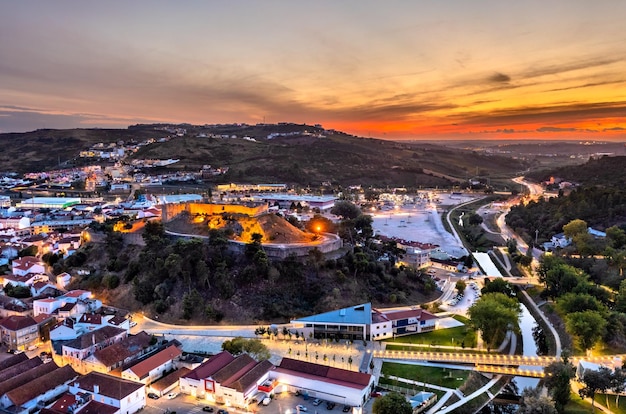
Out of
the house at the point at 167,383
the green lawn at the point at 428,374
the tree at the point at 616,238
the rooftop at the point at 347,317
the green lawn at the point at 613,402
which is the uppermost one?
the tree at the point at 616,238

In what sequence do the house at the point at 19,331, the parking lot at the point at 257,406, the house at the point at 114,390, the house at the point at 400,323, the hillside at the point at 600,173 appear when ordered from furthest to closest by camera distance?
1. the hillside at the point at 600,173
2. the house at the point at 400,323
3. the house at the point at 19,331
4. the parking lot at the point at 257,406
5. the house at the point at 114,390

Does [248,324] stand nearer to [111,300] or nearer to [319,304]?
[319,304]

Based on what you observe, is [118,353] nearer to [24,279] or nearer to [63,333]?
[63,333]

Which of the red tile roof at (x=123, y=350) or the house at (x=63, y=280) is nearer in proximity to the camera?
the red tile roof at (x=123, y=350)

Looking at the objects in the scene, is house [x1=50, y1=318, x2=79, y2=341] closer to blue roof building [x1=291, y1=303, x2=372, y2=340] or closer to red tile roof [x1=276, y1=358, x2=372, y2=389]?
red tile roof [x1=276, y1=358, x2=372, y2=389]

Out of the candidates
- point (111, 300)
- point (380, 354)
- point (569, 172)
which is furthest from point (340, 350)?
point (569, 172)

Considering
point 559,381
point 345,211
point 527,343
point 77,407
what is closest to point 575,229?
point 527,343

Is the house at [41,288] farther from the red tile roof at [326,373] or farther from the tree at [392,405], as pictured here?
the tree at [392,405]

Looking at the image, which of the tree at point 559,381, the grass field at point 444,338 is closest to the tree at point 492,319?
the grass field at point 444,338
